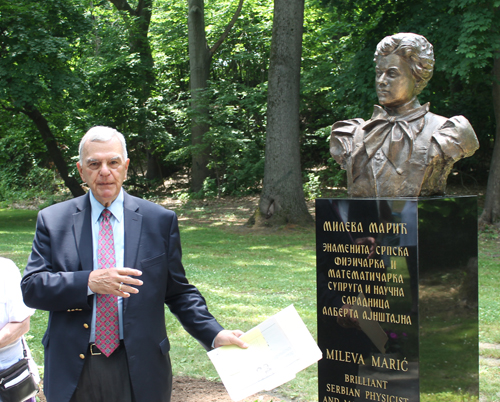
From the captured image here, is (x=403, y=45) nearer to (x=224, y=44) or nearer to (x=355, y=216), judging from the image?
(x=355, y=216)

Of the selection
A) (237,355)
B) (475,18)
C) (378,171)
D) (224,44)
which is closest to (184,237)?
(475,18)

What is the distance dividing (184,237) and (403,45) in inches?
408

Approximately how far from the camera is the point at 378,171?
4.33 metres

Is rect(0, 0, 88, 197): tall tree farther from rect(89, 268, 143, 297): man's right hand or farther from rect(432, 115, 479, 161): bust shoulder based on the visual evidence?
rect(89, 268, 143, 297): man's right hand

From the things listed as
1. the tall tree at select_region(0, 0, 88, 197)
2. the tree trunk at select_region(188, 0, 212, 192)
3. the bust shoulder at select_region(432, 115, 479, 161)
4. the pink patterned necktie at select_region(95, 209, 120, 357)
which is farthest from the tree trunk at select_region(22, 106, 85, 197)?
the pink patterned necktie at select_region(95, 209, 120, 357)

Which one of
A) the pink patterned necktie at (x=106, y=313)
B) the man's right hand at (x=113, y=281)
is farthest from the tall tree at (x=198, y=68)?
the man's right hand at (x=113, y=281)

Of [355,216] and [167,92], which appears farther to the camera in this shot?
[167,92]

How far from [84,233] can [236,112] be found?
1837cm

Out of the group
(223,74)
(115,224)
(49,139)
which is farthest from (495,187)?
(223,74)

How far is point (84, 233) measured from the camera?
2346 mm

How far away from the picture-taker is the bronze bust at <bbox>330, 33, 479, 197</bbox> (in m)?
4.05

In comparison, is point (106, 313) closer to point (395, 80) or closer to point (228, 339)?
point (228, 339)

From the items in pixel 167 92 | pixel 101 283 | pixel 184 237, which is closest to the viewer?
pixel 101 283

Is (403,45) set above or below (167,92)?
below
